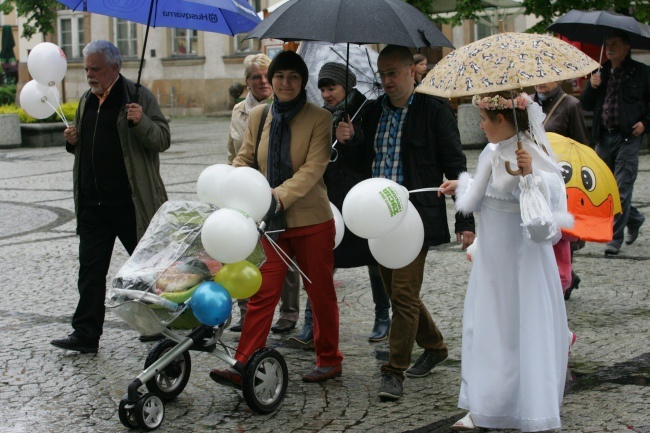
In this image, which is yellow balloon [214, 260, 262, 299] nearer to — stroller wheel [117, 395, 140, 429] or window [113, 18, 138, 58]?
stroller wheel [117, 395, 140, 429]

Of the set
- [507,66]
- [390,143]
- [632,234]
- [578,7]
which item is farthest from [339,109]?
[578,7]

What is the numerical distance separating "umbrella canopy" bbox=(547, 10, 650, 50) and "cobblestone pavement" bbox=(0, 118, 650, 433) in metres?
1.85

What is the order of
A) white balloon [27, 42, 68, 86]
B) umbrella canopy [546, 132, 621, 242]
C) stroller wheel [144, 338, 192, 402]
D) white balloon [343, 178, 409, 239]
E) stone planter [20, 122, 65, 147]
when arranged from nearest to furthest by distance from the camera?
white balloon [343, 178, 409, 239] < stroller wheel [144, 338, 192, 402] < umbrella canopy [546, 132, 621, 242] < white balloon [27, 42, 68, 86] < stone planter [20, 122, 65, 147]

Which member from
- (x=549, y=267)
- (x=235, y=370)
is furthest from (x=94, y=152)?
(x=549, y=267)

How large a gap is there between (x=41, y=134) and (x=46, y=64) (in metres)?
17.3

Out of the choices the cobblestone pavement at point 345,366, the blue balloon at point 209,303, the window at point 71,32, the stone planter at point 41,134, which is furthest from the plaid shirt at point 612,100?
the window at point 71,32

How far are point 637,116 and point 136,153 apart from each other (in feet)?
15.8

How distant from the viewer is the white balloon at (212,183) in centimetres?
541

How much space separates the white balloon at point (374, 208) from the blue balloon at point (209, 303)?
0.71 m

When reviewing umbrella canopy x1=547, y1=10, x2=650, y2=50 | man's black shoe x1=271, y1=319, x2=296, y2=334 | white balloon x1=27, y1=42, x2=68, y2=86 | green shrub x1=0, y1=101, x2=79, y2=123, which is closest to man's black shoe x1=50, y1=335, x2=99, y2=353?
man's black shoe x1=271, y1=319, x2=296, y2=334

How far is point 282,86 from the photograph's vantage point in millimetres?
5711

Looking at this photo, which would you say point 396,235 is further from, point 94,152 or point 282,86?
point 94,152

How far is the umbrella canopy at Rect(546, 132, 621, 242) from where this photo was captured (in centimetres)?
645

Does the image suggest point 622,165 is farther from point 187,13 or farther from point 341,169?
point 187,13
